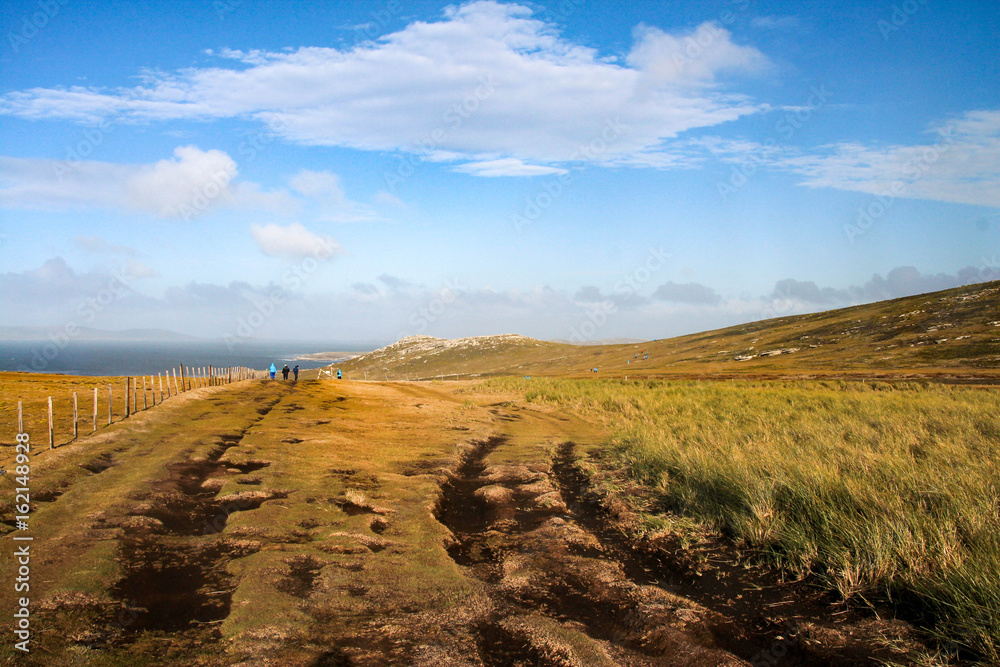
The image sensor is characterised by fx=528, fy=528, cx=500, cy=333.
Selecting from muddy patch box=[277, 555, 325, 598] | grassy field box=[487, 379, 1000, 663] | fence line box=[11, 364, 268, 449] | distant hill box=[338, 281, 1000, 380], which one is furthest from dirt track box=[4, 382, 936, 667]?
distant hill box=[338, 281, 1000, 380]

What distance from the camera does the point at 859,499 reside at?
8.69 metres

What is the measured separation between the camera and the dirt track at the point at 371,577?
595cm

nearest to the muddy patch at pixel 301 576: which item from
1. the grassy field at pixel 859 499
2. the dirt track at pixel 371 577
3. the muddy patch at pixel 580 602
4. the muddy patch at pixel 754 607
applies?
the dirt track at pixel 371 577

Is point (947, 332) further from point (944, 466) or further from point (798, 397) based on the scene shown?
point (944, 466)

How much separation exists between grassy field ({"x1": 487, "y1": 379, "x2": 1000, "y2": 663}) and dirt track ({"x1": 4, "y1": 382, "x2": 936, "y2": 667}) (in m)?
0.77

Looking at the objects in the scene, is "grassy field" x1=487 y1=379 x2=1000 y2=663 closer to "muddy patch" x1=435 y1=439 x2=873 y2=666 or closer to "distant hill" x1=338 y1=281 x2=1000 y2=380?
"muddy patch" x1=435 y1=439 x2=873 y2=666

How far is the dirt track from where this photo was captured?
19.5 feet

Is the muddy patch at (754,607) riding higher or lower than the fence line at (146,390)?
lower

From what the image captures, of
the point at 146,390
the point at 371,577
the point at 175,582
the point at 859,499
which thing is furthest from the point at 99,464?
the point at 146,390

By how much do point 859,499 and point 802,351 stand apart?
85251 mm

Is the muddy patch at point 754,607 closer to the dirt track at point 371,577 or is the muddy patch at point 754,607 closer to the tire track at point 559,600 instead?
the dirt track at point 371,577

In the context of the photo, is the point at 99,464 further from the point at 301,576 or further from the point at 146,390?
the point at 146,390

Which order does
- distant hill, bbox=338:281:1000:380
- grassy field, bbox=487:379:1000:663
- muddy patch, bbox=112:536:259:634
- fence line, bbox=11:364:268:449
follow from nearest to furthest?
grassy field, bbox=487:379:1000:663 < muddy patch, bbox=112:536:259:634 < fence line, bbox=11:364:268:449 < distant hill, bbox=338:281:1000:380

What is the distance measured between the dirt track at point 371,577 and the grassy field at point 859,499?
0.77m
